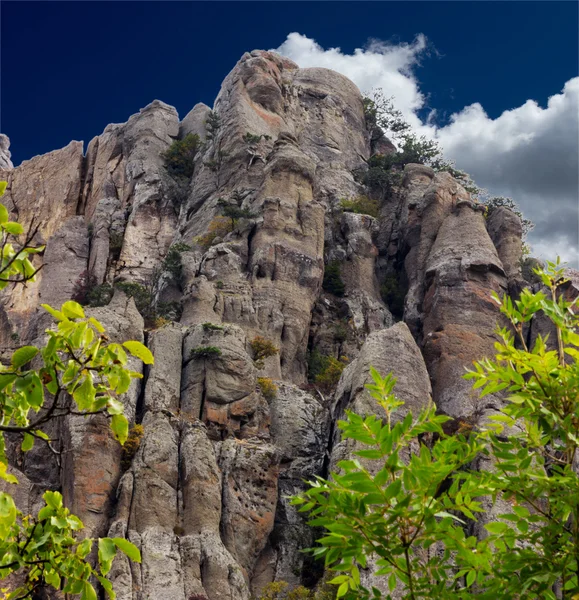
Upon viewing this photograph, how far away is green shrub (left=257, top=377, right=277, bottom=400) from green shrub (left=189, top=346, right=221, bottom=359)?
3.25m

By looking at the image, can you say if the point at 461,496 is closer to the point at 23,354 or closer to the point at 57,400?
the point at 57,400

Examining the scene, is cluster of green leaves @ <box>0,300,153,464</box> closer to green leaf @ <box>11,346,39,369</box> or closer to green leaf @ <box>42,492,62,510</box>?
green leaf @ <box>11,346,39,369</box>

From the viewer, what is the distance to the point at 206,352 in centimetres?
3609

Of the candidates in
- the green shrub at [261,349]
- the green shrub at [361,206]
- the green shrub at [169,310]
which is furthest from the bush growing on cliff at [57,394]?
the green shrub at [361,206]

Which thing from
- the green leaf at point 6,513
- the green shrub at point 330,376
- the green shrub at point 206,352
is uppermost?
the green shrub at point 330,376

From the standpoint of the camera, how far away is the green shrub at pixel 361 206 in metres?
57.1

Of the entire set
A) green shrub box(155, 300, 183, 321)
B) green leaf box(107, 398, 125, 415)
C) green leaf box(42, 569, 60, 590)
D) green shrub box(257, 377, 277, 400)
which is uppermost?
green shrub box(155, 300, 183, 321)

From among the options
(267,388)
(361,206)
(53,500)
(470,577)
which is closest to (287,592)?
(267,388)

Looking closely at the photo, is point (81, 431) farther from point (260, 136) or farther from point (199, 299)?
point (260, 136)

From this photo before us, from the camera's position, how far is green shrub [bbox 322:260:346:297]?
165ft

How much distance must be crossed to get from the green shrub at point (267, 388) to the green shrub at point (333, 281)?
13.2 metres

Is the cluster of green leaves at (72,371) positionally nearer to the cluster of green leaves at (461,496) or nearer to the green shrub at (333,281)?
the cluster of green leaves at (461,496)

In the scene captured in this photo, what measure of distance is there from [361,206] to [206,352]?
25536mm

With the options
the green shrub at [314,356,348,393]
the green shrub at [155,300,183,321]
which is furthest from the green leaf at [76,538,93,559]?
the green shrub at [155,300,183,321]
